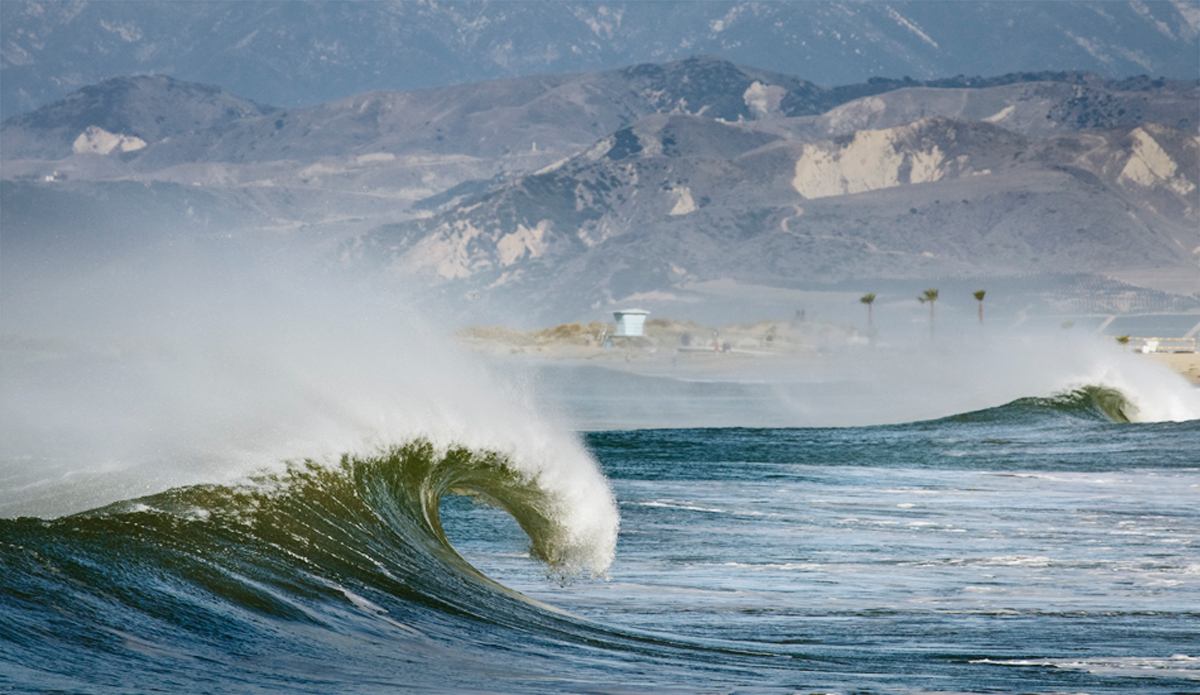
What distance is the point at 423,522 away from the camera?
55.4ft

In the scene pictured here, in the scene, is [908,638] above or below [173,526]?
below

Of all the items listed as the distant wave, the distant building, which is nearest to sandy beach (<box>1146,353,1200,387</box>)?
the distant wave

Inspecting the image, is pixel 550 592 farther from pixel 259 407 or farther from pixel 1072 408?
pixel 1072 408

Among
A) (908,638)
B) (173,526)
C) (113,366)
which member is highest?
(113,366)

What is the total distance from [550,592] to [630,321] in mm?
164887

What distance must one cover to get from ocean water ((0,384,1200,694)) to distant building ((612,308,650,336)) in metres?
154

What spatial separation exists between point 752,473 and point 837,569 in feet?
63.0

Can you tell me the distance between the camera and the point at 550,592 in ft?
51.4

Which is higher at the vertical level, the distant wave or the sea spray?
the distant wave

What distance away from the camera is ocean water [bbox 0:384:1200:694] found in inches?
417

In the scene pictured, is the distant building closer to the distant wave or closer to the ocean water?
the distant wave

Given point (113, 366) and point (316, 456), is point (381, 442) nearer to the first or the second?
point (316, 456)

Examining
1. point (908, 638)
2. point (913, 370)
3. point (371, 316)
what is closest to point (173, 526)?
point (908, 638)

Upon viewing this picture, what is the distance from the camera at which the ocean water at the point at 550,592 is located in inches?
417
